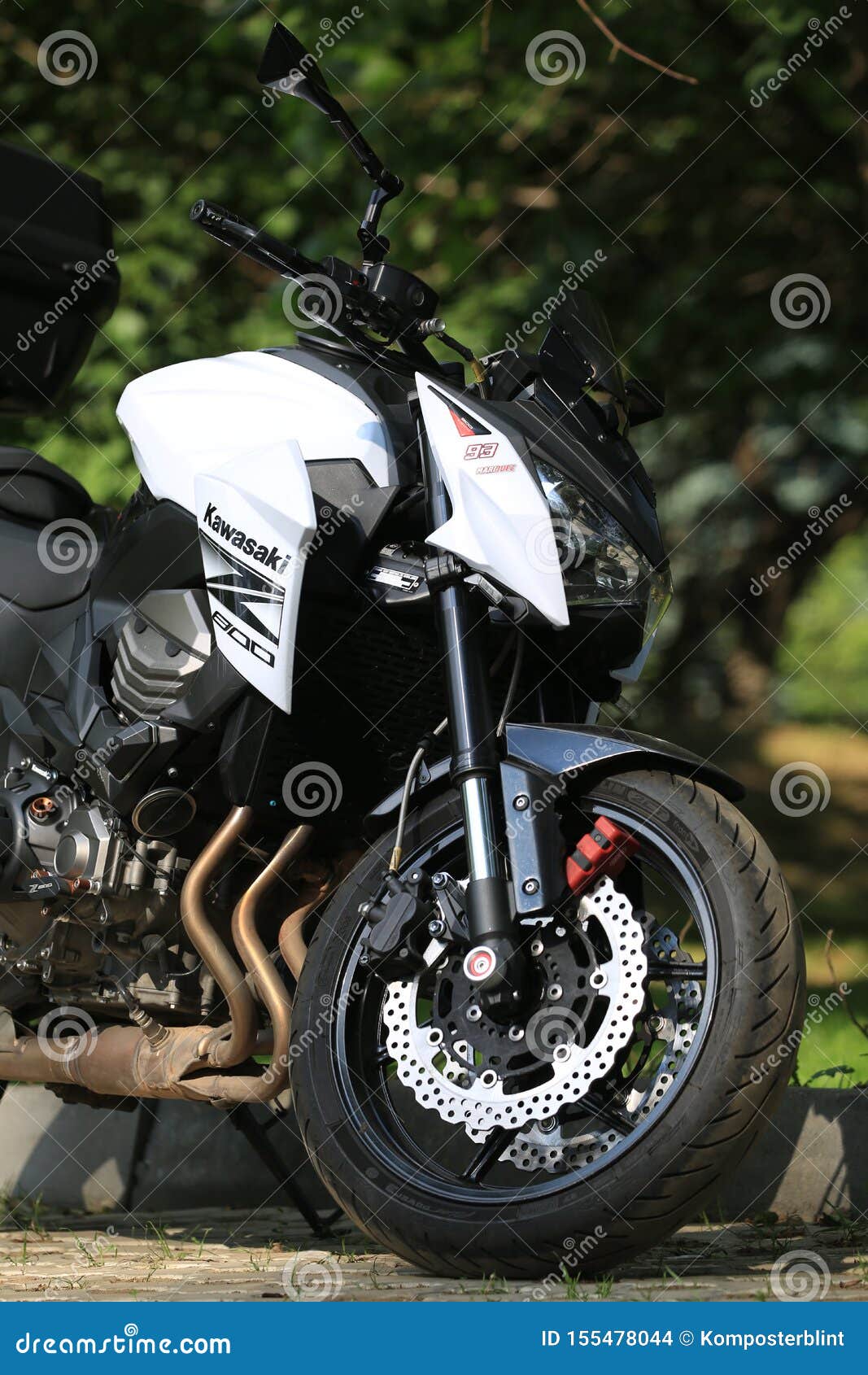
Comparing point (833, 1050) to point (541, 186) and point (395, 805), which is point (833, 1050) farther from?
point (541, 186)

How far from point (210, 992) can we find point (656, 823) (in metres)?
1.23

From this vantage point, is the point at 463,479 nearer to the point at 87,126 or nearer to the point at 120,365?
the point at 120,365

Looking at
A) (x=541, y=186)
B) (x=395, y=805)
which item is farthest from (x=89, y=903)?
(x=541, y=186)

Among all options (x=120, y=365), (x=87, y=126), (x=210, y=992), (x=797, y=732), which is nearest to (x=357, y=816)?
(x=210, y=992)

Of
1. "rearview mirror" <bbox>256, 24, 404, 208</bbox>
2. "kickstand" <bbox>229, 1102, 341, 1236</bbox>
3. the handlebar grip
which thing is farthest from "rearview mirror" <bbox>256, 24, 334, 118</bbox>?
"kickstand" <bbox>229, 1102, 341, 1236</bbox>

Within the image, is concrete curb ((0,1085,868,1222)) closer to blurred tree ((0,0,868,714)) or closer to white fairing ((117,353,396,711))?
white fairing ((117,353,396,711))

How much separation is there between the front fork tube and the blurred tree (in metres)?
3.61

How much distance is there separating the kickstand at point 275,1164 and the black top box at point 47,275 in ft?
6.50

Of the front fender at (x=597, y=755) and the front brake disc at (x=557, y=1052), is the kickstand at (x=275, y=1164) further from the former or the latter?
the front fender at (x=597, y=755)

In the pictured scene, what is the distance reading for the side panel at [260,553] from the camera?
10.2 feet

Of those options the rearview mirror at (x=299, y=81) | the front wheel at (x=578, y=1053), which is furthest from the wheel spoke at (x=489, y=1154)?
the rearview mirror at (x=299, y=81)

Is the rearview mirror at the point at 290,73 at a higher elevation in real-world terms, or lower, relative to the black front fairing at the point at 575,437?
higher

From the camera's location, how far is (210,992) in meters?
3.57

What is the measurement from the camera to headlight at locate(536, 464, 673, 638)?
2.98m
